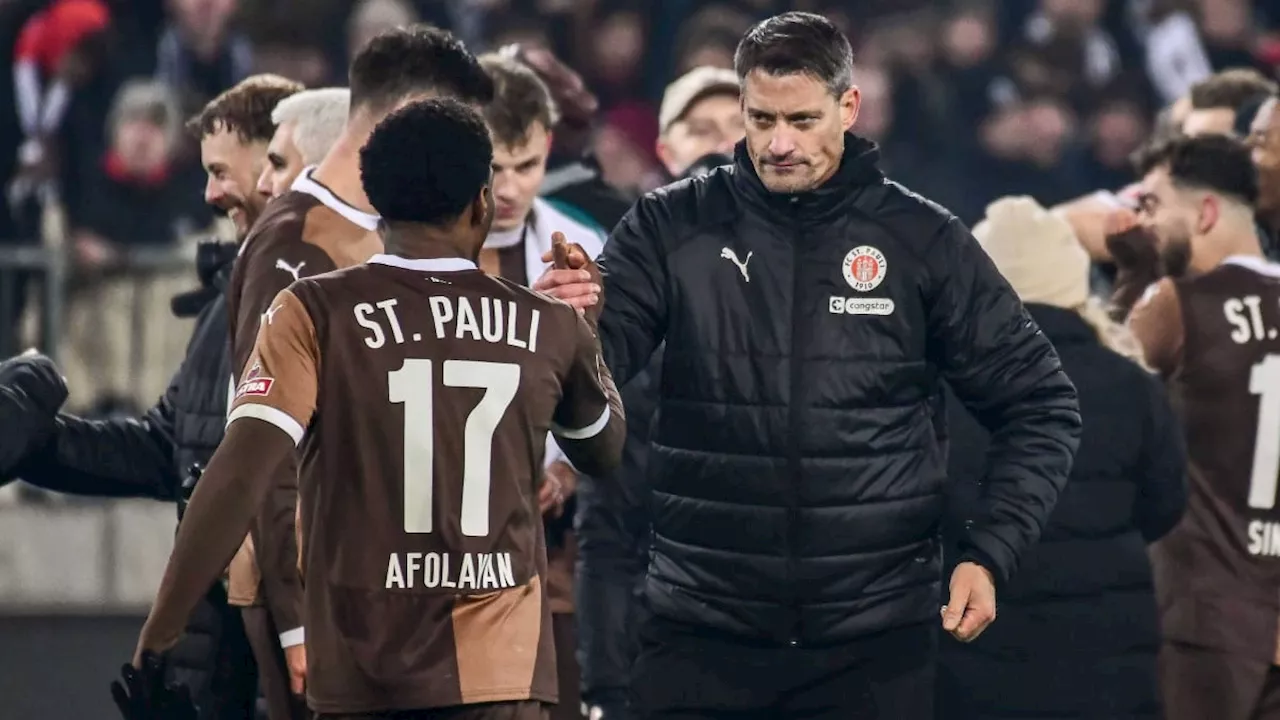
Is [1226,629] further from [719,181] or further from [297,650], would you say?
[297,650]

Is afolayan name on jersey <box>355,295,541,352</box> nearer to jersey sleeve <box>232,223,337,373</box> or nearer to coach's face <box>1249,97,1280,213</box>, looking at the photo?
jersey sleeve <box>232,223,337,373</box>

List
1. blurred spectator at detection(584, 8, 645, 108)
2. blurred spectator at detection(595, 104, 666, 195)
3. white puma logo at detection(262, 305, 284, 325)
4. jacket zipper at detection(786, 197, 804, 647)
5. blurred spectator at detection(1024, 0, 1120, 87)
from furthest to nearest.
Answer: blurred spectator at detection(1024, 0, 1120, 87) → blurred spectator at detection(584, 8, 645, 108) → blurred spectator at detection(595, 104, 666, 195) → jacket zipper at detection(786, 197, 804, 647) → white puma logo at detection(262, 305, 284, 325)

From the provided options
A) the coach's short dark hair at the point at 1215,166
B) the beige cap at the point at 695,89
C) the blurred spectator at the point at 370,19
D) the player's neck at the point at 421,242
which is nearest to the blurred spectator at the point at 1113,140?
the blurred spectator at the point at 370,19


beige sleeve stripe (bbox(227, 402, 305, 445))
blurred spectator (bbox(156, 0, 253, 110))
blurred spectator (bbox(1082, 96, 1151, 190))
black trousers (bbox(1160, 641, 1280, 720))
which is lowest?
black trousers (bbox(1160, 641, 1280, 720))

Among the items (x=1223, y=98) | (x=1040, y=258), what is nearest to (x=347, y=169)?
(x=1040, y=258)

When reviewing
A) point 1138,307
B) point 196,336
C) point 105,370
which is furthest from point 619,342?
point 105,370

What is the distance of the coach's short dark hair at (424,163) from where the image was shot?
4520 mm

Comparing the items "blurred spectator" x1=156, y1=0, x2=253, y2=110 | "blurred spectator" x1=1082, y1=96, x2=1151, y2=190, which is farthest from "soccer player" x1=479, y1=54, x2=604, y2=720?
"blurred spectator" x1=1082, y1=96, x2=1151, y2=190

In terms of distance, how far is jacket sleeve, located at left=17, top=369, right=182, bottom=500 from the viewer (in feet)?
20.2

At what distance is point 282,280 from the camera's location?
522 cm

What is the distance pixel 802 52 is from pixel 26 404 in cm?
209

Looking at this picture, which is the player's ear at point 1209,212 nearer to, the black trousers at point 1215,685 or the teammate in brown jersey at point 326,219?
the black trousers at point 1215,685

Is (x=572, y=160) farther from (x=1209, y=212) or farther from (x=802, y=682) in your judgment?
(x=802, y=682)

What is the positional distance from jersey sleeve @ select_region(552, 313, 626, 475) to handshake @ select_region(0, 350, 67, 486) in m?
1.70
